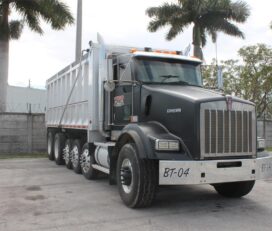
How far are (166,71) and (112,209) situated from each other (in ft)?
9.83

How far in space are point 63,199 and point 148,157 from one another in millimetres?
2247

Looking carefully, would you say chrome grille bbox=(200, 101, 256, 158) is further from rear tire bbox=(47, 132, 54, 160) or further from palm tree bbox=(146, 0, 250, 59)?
palm tree bbox=(146, 0, 250, 59)

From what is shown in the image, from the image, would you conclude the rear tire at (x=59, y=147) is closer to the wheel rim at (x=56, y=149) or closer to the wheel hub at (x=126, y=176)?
the wheel rim at (x=56, y=149)

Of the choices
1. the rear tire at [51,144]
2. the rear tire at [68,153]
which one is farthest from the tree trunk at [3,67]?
the rear tire at [68,153]

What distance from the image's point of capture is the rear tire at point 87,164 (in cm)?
993

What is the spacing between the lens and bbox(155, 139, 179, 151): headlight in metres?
6.50

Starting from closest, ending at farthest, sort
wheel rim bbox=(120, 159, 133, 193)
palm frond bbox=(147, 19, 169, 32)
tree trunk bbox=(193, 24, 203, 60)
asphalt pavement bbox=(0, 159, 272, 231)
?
asphalt pavement bbox=(0, 159, 272, 231) < wheel rim bbox=(120, 159, 133, 193) < tree trunk bbox=(193, 24, 203, 60) < palm frond bbox=(147, 19, 169, 32)

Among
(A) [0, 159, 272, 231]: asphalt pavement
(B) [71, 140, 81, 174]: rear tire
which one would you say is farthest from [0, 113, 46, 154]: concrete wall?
(A) [0, 159, 272, 231]: asphalt pavement

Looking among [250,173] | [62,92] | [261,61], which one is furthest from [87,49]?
[261,61]

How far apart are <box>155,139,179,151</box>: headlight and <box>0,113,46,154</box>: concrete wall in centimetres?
1273

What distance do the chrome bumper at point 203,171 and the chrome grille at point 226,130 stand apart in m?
0.19

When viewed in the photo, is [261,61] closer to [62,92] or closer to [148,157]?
[62,92]

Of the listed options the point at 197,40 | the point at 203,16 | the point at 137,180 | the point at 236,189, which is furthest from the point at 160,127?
the point at 203,16

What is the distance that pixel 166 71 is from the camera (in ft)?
27.3
